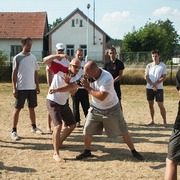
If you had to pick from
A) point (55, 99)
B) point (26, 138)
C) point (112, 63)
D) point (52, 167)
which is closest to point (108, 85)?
point (55, 99)

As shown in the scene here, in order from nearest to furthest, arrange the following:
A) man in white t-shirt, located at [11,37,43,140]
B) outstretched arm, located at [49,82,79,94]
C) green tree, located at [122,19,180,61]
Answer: outstretched arm, located at [49,82,79,94] < man in white t-shirt, located at [11,37,43,140] < green tree, located at [122,19,180,61]

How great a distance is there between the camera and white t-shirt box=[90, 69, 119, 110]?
5.37m

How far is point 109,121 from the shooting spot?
5727mm

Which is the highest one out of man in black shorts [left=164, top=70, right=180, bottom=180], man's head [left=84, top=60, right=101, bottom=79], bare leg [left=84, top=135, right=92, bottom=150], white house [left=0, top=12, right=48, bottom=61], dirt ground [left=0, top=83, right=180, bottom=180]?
white house [left=0, top=12, right=48, bottom=61]

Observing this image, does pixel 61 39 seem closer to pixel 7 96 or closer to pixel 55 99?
pixel 7 96

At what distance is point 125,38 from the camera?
4088 centimetres

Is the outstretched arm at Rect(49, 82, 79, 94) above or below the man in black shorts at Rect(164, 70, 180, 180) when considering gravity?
above

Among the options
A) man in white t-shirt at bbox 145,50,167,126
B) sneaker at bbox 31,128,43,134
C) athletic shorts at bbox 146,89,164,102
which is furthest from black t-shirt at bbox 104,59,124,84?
sneaker at bbox 31,128,43,134

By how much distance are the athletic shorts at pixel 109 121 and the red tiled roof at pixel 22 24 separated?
37762 mm

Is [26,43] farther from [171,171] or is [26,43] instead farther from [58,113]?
[171,171]

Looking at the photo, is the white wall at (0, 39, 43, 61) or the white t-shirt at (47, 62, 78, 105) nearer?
the white t-shirt at (47, 62, 78, 105)

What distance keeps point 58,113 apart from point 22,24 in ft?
130

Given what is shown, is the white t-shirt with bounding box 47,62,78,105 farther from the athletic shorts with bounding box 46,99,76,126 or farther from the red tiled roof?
the red tiled roof

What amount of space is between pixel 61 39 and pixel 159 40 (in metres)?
12.4
